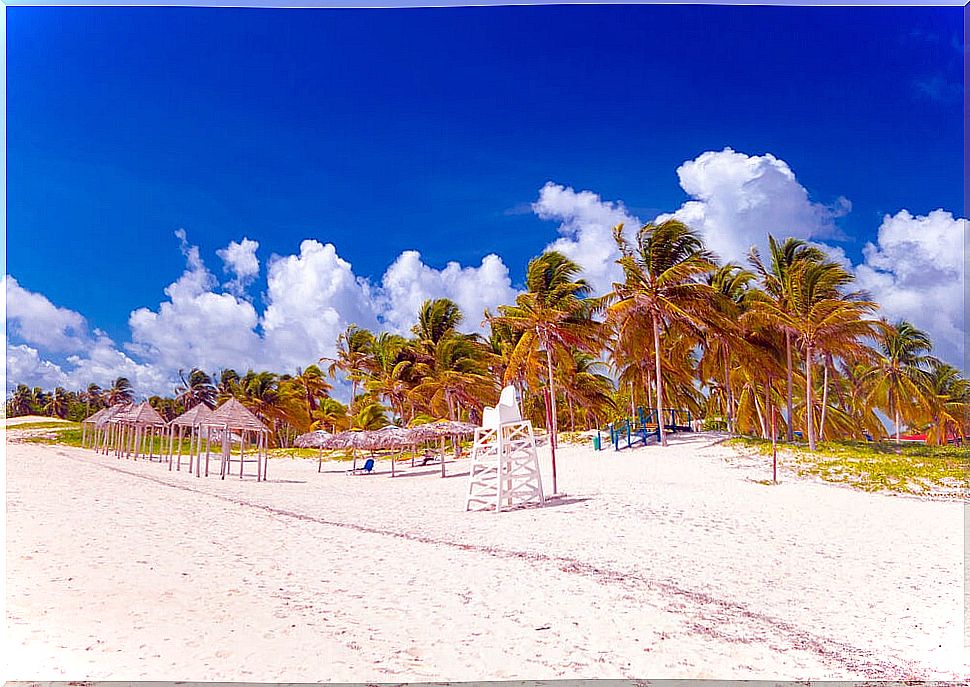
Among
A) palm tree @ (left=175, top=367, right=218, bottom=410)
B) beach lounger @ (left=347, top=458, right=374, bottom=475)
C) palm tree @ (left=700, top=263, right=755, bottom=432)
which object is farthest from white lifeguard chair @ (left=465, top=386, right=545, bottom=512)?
palm tree @ (left=175, top=367, right=218, bottom=410)

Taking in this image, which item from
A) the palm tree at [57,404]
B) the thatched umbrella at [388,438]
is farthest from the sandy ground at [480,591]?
the palm tree at [57,404]

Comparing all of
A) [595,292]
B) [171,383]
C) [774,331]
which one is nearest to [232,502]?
[171,383]

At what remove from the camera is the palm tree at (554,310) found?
12.6 meters

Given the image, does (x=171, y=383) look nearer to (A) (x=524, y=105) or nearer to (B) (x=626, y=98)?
(A) (x=524, y=105)

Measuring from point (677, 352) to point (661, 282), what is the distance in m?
3.57

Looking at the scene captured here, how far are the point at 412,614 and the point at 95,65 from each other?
4.49 m

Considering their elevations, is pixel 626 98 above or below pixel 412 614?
above

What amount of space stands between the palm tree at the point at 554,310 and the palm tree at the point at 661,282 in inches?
22.7

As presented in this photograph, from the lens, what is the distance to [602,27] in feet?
16.5

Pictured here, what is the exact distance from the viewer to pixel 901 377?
1738cm

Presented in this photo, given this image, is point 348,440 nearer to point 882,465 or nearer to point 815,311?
point 815,311

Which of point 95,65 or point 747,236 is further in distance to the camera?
point 747,236

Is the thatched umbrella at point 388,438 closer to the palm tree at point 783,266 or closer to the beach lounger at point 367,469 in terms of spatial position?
the beach lounger at point 367,469

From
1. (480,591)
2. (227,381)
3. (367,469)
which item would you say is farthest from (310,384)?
(480,591)
